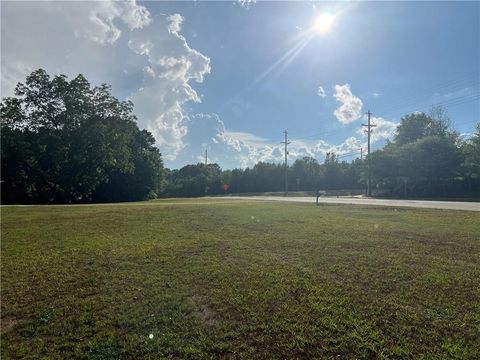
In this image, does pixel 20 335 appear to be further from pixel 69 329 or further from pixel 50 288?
pixel 50 288

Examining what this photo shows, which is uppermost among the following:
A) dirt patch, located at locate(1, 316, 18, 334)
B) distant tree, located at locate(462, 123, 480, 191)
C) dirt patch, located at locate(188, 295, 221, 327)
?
distant tree, located at locate(462, 123, 480, 191)

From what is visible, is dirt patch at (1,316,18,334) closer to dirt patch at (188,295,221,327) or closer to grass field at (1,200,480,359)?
grass field at (1,200,480,359)

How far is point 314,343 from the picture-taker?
3.86 m

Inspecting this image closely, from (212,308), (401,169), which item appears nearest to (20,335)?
(212,308)

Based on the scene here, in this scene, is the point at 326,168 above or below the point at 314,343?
above

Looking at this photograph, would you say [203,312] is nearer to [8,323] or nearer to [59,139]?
[8,323]

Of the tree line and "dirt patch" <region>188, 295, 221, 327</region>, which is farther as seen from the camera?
the tree line

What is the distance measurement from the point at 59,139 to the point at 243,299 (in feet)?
129

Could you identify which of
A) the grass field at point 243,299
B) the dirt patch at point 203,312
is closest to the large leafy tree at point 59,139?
the grass field at point 243,299

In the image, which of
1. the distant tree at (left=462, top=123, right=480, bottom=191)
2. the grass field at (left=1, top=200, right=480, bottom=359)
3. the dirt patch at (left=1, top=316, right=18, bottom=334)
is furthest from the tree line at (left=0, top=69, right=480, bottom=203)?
the dirt patch at (left=1, top=316, right=18, bottom=334)

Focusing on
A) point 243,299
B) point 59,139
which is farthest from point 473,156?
point 59,139

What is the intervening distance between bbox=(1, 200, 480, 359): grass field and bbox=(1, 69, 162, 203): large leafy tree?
31.7 meters

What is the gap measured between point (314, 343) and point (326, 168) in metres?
102

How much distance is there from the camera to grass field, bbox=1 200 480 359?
3869 millimetres
